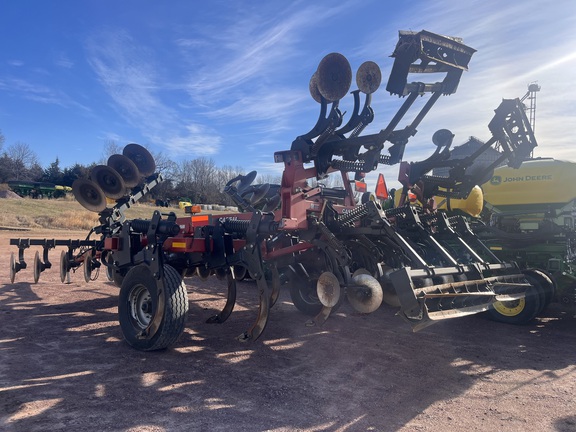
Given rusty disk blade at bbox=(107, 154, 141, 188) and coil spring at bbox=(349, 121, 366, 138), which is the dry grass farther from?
coil spring at bbox=(349, 121, 366, 138)

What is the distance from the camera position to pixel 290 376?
14.0 feet

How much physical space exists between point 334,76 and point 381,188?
160 inches

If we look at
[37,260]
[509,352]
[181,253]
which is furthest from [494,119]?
[37,260]

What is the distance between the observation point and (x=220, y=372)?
14.1 feet

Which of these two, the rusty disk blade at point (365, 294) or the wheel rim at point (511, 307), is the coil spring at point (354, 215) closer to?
the rusty disk blade at point (365, 294)

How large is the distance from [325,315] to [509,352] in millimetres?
2138

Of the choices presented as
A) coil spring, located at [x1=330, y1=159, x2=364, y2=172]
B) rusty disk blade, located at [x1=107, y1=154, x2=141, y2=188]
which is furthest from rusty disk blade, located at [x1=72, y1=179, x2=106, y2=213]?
coil spring, located at [x1=330, y1=159, x2=364, y2=172]

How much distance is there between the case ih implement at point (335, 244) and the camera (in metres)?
4.71

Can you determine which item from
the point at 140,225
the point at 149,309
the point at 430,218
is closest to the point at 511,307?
the point at 430,218

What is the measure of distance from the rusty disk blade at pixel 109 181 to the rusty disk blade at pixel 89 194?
112 millimetres

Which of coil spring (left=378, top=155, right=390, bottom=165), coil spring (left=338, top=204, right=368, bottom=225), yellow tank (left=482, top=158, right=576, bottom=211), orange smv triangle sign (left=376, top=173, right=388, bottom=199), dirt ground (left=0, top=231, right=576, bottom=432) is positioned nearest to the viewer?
dirt ground (left=0, top=231, right=576, bottom=432)

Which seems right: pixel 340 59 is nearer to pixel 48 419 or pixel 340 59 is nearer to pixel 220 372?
pixel 220 372

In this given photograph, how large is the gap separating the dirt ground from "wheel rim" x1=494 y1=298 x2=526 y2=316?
231 millimetres

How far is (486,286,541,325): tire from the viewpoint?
20.0 ft
